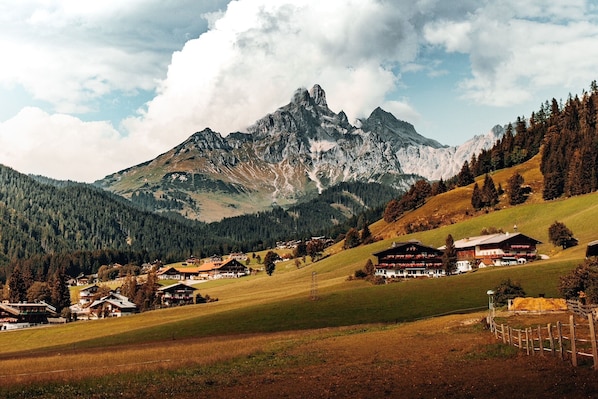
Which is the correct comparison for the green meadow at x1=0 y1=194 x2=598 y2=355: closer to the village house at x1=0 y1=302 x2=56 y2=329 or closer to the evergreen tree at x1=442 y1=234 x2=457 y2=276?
the evergreen tree at x1=442 y1=234 x2=457 y2=276

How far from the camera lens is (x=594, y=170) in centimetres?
15938

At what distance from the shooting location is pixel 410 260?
138 meters

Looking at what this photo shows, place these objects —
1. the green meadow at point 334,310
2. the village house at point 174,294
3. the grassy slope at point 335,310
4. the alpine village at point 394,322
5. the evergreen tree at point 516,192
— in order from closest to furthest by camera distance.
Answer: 1. the alpine village at point 394,322
2. the green meadow at point 334,310
3. the grassy slope at point 335,310
4. the village house at point 174,294
5. the evergreen tree at point 516,192

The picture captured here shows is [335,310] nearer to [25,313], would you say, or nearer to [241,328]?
[241,328]

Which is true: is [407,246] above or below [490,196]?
below

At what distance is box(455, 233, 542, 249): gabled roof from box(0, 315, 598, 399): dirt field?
82.8 meters

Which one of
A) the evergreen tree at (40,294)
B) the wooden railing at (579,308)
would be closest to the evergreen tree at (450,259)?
the wooden railing at (579,308)

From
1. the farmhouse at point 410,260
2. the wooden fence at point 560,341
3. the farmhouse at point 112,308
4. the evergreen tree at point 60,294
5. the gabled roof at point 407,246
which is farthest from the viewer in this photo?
the evergreen tree at point 60,294

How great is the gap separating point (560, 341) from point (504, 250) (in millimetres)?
111497

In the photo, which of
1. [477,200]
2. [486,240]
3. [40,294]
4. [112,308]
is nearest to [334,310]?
[486,240]

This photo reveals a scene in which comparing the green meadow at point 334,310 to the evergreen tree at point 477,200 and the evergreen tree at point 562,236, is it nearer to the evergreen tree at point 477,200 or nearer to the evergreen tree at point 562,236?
the evergreen tree at point 562,236

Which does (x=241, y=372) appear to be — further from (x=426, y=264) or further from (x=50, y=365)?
(x=426, y=264)

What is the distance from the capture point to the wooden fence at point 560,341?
2239 centimetres

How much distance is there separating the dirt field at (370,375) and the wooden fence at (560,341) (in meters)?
0.60
